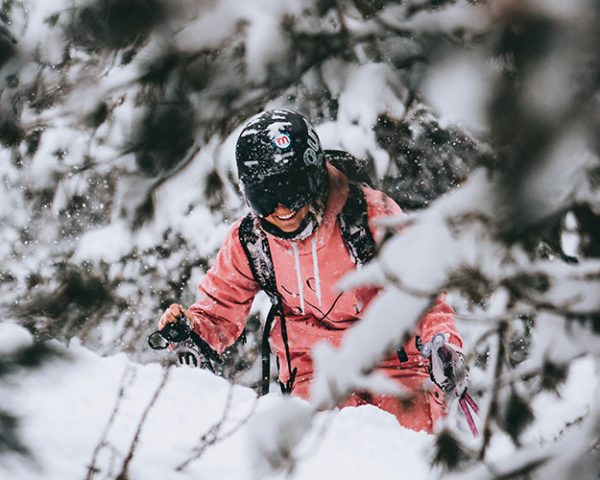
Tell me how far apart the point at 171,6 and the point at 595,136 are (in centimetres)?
114

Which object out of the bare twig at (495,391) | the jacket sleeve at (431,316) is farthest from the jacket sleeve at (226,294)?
the bare twig at (495,391)

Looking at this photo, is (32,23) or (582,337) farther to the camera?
(32,23)

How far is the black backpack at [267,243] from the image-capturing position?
3.17 meters

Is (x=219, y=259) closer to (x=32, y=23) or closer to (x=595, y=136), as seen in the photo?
(x=32, y=23)

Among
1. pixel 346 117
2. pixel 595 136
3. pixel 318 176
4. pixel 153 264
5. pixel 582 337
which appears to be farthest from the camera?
pixel 153 264

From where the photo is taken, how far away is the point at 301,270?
340 cm

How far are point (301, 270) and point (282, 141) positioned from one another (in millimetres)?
752

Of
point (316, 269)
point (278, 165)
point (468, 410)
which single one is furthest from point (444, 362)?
point (278, 165)

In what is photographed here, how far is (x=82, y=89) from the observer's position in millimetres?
2156

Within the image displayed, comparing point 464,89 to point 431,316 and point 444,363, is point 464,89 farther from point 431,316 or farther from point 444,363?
point 431,316

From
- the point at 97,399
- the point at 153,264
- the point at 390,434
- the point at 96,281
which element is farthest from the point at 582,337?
the point at 153,264

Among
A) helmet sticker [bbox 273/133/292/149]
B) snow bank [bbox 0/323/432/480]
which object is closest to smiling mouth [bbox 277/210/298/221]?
helmet sticker [bbox 273/133/292/149]

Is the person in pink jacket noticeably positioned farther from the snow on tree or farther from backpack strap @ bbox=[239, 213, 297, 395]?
the snow on tree

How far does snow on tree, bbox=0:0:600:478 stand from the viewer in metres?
1.08
